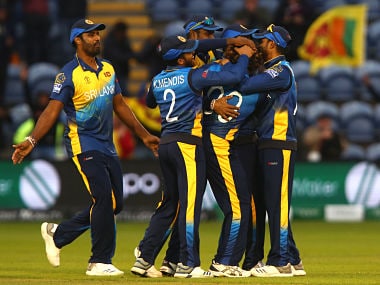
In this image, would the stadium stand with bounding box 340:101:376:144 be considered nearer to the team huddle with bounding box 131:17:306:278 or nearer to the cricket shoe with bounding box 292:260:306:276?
the cricket shoe with bounding box 292:260:306:276

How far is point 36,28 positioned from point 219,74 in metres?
13.9

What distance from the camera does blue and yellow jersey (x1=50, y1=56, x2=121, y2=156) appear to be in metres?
11.1

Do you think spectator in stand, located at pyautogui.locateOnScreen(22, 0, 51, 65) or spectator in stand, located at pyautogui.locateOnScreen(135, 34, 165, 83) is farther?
spectator in stand, located at pyautogui.locateOnScreen(22, 0, 51, 65)

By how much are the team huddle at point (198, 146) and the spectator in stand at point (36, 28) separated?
12.8 meters

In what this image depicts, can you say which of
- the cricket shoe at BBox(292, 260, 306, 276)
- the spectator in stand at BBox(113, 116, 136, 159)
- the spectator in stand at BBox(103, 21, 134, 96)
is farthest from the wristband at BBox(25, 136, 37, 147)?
the spectator in stand at BBox(103, 21, 134, 96)

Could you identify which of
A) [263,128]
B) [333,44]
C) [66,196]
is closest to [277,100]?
[263,128]

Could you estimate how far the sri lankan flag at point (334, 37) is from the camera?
23219mm

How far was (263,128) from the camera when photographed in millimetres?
11078

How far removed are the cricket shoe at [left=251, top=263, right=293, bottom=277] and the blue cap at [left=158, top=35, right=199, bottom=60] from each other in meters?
2.15

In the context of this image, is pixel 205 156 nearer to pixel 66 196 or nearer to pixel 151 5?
pixel 66 196

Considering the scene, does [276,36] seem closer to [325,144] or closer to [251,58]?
[251,58]

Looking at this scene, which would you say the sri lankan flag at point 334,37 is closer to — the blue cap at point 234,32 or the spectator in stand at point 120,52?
the spectator in stand at point 120,52

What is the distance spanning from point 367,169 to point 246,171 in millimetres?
9886

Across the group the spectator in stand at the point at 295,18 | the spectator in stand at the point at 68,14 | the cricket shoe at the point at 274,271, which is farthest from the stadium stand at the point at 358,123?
the cricket shoe at the point at 274,271
